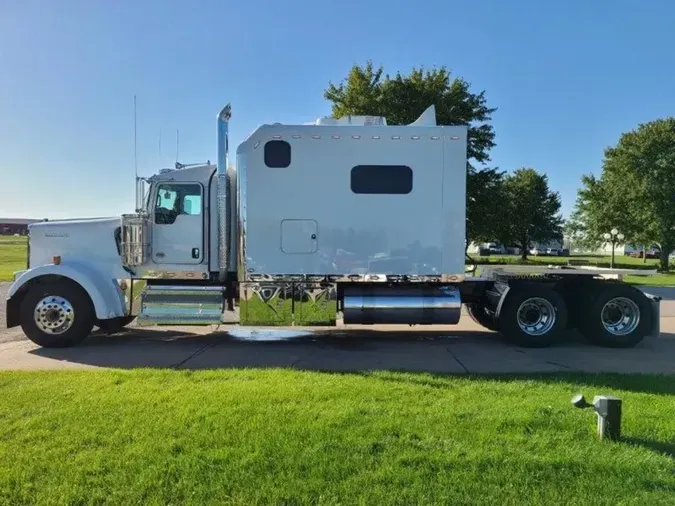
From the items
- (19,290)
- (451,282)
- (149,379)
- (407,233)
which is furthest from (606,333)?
(19,290)

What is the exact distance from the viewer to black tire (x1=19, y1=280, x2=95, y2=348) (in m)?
8.95

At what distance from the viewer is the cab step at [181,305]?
909 cm

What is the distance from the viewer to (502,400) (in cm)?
566

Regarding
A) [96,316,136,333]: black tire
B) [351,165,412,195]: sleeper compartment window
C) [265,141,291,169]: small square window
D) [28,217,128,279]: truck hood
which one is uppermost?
[265,141,291,169]: small square window

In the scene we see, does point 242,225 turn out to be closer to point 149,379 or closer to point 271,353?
point 271,353

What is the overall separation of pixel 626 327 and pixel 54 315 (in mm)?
9569

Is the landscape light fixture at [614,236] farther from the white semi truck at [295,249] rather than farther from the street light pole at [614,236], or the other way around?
the white semi truck at [295,249]

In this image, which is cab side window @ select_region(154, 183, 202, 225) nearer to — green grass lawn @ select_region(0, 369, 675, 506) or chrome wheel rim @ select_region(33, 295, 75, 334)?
chrome wheel rim @ select_region(33, 295, 75, 334)

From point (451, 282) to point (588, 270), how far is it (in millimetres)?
2733

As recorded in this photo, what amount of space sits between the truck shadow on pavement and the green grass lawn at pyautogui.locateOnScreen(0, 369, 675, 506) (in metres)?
1.35

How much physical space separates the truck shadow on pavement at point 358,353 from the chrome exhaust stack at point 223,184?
1559 millimetres

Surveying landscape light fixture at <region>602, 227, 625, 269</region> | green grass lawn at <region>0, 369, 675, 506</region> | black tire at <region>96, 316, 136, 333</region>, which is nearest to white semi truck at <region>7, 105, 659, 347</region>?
black tire at <region>96, 316, 136, 333</region>

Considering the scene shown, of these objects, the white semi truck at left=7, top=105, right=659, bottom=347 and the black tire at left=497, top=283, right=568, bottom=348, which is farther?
the black tire at left=497, top=283, right=568, bottom=348

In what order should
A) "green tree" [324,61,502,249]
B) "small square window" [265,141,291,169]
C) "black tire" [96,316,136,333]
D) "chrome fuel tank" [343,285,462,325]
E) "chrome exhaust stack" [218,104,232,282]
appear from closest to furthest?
"small square window" [265,141,291,169], "chrome exhaust stack" [218,104,232,282], "chrome fuel tank" [343,285,462,325], "black tire" [96,316,136,333], "green tree" [324,61,502,249]
